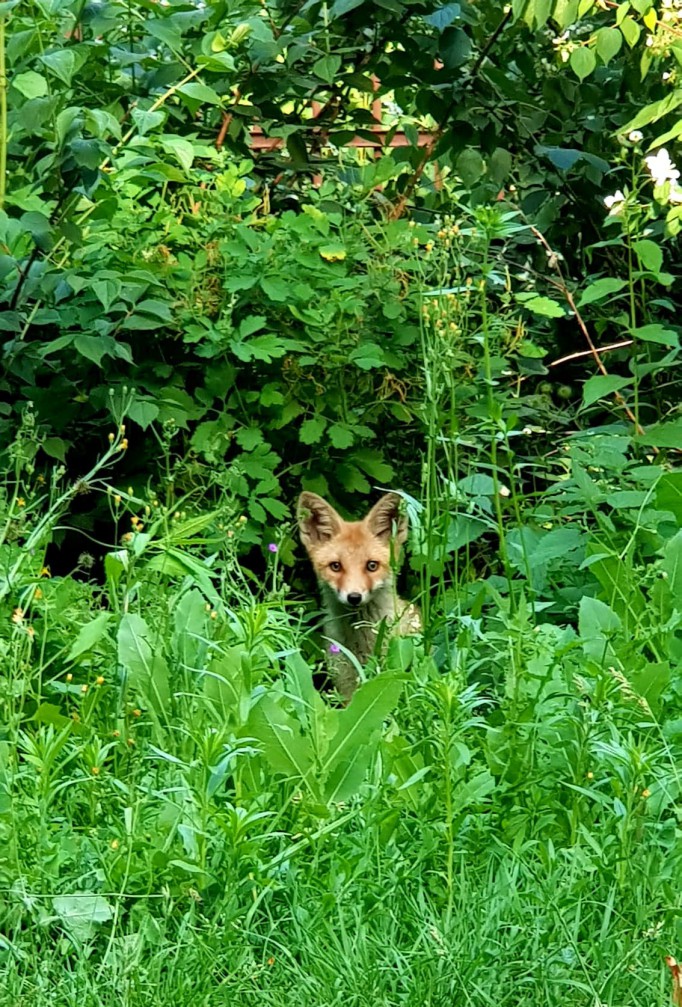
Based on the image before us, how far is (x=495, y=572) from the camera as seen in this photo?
6.00 m

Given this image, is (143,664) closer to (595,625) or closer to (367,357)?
(595,625)

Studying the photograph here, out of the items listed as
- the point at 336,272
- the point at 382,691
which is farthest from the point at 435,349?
the point at 336,272

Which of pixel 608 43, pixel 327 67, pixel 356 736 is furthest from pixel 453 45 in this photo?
pixel 356 736

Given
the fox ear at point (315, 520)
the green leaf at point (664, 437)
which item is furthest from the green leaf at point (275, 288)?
the green leaf at point (664, 437)

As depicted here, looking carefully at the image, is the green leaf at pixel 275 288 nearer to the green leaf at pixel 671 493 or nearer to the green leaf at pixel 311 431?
the green leaf at pixel 311 431

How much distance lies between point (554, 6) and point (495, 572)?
206 centimetres

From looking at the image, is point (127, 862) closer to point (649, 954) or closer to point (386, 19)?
point (649, 954)

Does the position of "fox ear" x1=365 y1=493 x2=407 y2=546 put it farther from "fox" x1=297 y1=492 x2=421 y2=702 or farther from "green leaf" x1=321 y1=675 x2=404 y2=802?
"green leaf" x1=321 y1=675 x2=404 y2=802

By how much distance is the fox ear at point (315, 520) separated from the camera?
632 centimetres

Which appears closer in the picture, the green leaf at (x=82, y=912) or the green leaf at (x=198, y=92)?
the green leaf at (x=82, y=912)

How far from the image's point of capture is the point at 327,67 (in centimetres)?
629

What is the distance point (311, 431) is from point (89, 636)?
8.34 feet

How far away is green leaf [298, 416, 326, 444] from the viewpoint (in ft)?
20.7

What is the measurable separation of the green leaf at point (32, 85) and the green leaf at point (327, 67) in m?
1.34
